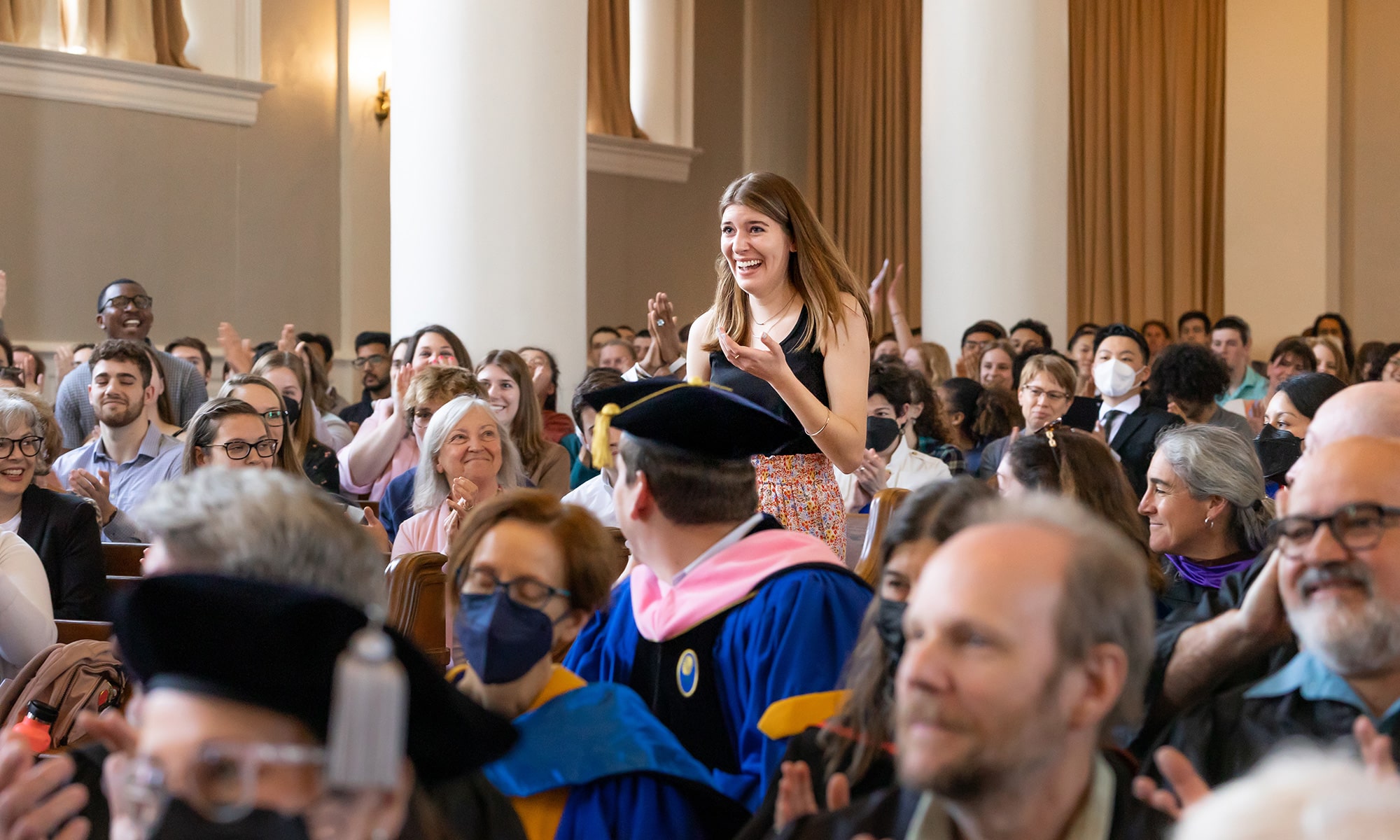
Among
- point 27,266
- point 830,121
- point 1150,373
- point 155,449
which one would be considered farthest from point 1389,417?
point 830,121

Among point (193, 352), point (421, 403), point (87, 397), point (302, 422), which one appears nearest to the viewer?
point (421, 403)

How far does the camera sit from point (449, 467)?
15.7 feet

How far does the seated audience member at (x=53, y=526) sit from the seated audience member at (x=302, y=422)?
890 mm

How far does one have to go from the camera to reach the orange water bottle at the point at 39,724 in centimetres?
321

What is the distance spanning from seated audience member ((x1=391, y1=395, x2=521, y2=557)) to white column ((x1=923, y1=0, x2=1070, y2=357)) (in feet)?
16.4

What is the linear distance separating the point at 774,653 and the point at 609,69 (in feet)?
35.5

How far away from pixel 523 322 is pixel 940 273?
3477 mm

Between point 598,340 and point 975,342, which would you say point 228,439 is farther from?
point 598,340

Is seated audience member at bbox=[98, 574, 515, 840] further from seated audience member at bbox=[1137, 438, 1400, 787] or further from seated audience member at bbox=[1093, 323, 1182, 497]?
seated audience member at bbox=[1093, 323, 1182, 497]

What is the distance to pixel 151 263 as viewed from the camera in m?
9.87

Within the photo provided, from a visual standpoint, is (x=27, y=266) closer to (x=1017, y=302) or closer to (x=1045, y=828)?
(x=1017, y=302)

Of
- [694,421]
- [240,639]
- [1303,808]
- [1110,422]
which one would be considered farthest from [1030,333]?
[1303,808]

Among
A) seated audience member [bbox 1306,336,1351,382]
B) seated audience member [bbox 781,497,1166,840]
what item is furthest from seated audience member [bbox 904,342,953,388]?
seated audience member [bbox 781,497,1166,840]

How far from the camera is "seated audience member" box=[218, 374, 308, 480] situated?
4.97 metres
